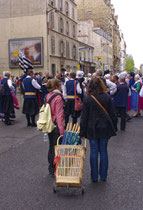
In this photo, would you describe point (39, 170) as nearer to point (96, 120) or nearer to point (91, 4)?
point (96, 120)

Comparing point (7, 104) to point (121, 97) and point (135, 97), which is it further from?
point (135, 97)

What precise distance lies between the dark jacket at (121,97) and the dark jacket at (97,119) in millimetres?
5395

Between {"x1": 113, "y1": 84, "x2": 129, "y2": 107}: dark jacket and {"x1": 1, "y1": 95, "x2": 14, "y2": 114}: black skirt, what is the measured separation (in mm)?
4057

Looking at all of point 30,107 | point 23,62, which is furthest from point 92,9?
point 30,107

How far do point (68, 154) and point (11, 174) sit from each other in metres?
1.53

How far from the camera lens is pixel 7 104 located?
11.4m

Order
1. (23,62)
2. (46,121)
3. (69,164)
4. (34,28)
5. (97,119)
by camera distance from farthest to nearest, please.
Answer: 1. (34,28)
2. (23,62)
3. (46,121)
4. (97,119)
5. (69,164)

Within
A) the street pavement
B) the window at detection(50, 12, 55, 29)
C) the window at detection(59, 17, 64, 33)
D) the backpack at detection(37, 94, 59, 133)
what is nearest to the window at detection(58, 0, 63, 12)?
the window at detection(59, 17, 64, 33)

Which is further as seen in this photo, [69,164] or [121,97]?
[121,97]

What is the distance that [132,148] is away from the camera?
7312 millimetres

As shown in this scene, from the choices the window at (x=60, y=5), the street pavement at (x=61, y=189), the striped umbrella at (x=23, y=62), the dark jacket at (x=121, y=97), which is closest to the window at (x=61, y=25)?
the window at (x=60, y=5)

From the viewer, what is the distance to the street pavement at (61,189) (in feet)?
13.2

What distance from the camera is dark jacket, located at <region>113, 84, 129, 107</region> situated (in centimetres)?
1003

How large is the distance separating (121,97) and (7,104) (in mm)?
4353
